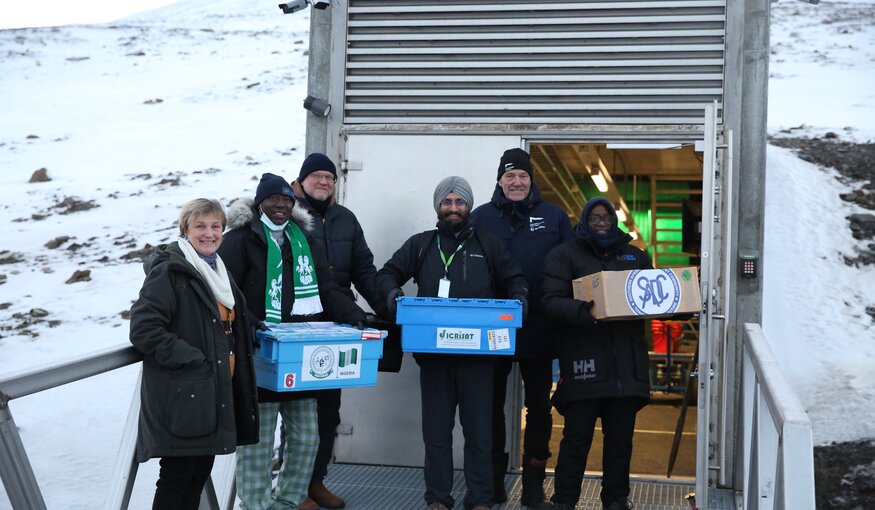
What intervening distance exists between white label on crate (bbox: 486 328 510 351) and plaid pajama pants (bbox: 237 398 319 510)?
0.93 metres

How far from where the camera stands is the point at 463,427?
5020 millimetres

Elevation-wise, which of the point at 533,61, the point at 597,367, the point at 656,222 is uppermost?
the point at 533,61

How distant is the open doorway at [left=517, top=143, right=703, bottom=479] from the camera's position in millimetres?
7521

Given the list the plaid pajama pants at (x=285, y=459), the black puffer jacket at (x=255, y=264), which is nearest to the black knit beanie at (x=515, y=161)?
the black puffer jacket at (x=255, y=264)

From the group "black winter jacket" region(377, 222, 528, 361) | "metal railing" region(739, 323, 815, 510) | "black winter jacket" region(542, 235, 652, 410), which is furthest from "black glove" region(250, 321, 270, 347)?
"metal railing" region(739, 323, 815, 510)

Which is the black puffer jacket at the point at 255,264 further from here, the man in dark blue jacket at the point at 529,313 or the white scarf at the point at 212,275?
the man in dark blue jacket at the point at 529,313

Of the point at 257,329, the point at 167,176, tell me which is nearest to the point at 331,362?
the point at 257,329

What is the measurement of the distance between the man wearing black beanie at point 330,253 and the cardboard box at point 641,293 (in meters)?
1.22

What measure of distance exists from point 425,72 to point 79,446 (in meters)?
6.73

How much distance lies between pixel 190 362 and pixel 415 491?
2.29 m

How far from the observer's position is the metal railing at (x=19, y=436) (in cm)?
316

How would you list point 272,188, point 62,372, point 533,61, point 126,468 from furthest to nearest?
point 533,61 → point 272,188 → point 126,468 → point 62,372

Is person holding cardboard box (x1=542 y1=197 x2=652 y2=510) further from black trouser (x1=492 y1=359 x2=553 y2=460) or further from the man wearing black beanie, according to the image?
the man wearing black beanie

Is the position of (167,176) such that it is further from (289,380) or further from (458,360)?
(289,380)
